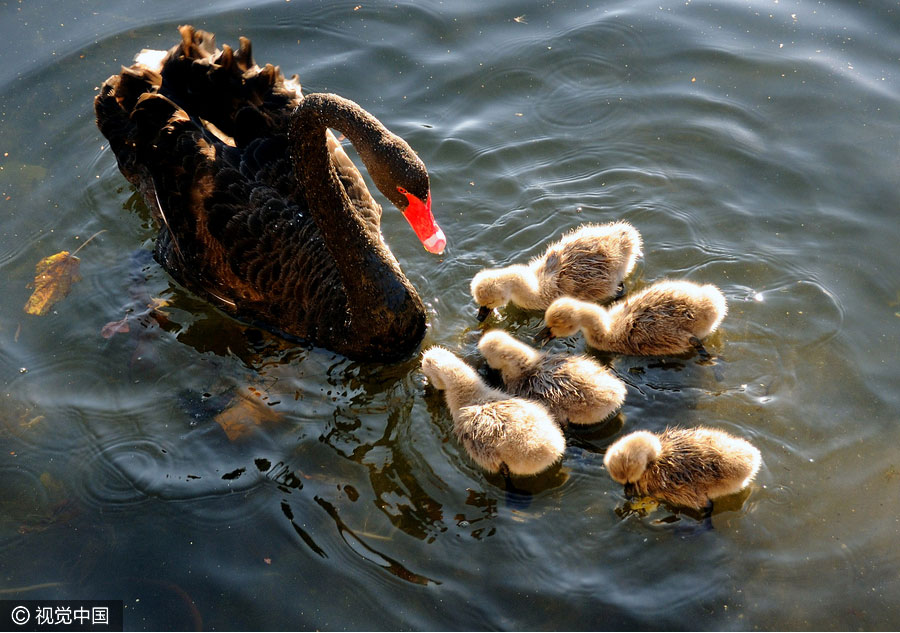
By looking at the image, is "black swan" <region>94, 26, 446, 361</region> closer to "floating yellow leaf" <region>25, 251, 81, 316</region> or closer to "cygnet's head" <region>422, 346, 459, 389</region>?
"cygnet's head" <region>422, 346, 459, 389</region>

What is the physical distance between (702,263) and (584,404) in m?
1.78

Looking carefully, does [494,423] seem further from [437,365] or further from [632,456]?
[632,456]

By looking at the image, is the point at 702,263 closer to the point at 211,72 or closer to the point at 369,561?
the point at 369,561

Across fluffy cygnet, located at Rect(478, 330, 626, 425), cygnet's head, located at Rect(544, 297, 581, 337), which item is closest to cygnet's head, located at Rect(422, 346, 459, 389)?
fluffy cygnet, located at Rect(478, 330, 626, 425)

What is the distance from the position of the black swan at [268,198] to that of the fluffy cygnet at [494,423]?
Answer: 61 centimetres

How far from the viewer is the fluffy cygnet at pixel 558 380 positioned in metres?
4.43

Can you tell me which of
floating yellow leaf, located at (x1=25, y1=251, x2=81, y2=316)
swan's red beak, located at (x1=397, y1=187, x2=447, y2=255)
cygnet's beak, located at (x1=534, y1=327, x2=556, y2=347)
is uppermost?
swan's red beak, located at (x1=397, y1=187, x2=447, y2=255)

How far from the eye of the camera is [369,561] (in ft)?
13.5

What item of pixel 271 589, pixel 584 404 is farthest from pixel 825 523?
pixel 271 589

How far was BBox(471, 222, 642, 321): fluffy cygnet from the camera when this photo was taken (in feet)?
16.7

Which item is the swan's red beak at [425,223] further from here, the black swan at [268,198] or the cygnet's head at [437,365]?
the cygnet's head at [437,365]

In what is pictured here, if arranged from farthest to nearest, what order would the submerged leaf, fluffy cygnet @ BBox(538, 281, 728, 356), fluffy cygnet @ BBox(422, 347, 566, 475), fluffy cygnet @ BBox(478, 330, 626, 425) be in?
the submerged leaf < fluffy cygnet @ BBox(538, 281, 728, 356) < fluffy cygnet @ BBox(478, 330, 626, 425) < fluffy cygnet @ BBox(422, 347, 566, 475)

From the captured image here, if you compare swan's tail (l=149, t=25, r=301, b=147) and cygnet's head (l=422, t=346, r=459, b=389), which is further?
swan's tail (l=149, t=25, r=301, b=147)

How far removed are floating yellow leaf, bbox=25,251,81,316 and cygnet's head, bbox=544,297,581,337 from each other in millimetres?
3452
